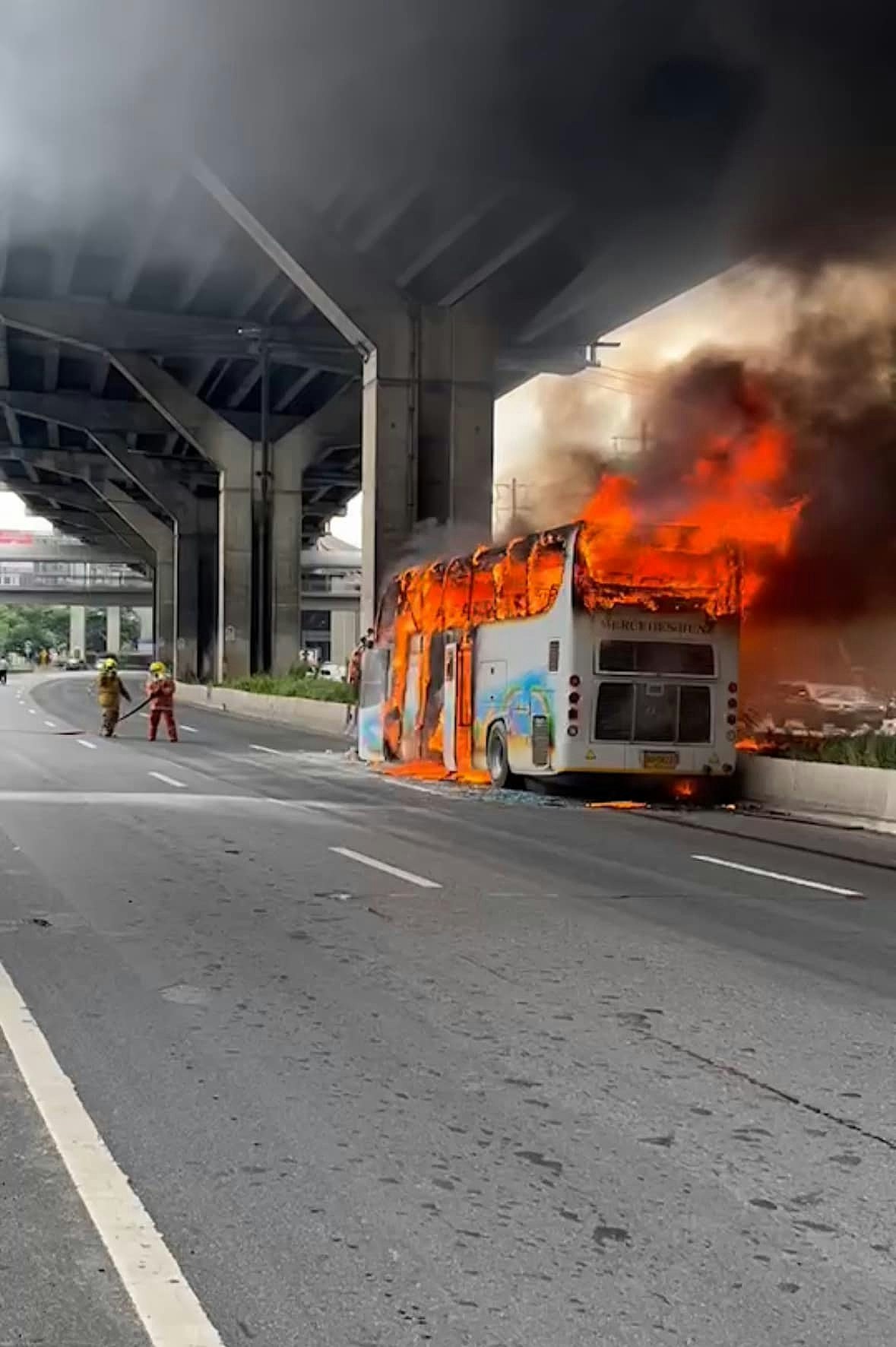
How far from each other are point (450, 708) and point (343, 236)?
12.8 meters

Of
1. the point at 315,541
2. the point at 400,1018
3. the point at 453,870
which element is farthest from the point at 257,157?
the point at 315,541

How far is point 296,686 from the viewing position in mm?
41781

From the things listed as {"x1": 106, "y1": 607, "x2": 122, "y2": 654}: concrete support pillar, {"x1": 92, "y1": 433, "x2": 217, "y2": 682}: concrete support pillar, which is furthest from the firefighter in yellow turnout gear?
{"x1": 106, "y1": 607, "x2": 122, "y2": 654}: concrete support pillar

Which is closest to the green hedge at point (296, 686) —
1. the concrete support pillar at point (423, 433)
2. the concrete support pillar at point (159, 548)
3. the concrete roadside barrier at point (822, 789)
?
the concrete support pillar at point (423, 433)

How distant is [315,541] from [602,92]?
9803 cm

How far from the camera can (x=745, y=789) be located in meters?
18.8

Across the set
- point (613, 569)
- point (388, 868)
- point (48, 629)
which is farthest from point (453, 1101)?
point (48, 629)

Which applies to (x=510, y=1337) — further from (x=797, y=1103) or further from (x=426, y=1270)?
(x=797, y=1103)

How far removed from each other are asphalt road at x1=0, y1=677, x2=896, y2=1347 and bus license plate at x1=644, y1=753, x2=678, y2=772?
5.82 metres

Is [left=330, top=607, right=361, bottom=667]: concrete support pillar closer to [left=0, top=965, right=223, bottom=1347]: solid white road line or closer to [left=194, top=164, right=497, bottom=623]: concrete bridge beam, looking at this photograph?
[left=194, top=164, right=497, bottom=623]: concrete bridge beam

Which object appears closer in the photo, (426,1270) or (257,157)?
(426,1270)

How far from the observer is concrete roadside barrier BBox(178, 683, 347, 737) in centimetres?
3469

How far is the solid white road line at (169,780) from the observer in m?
19.0

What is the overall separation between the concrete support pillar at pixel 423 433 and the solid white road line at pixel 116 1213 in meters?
25.1
